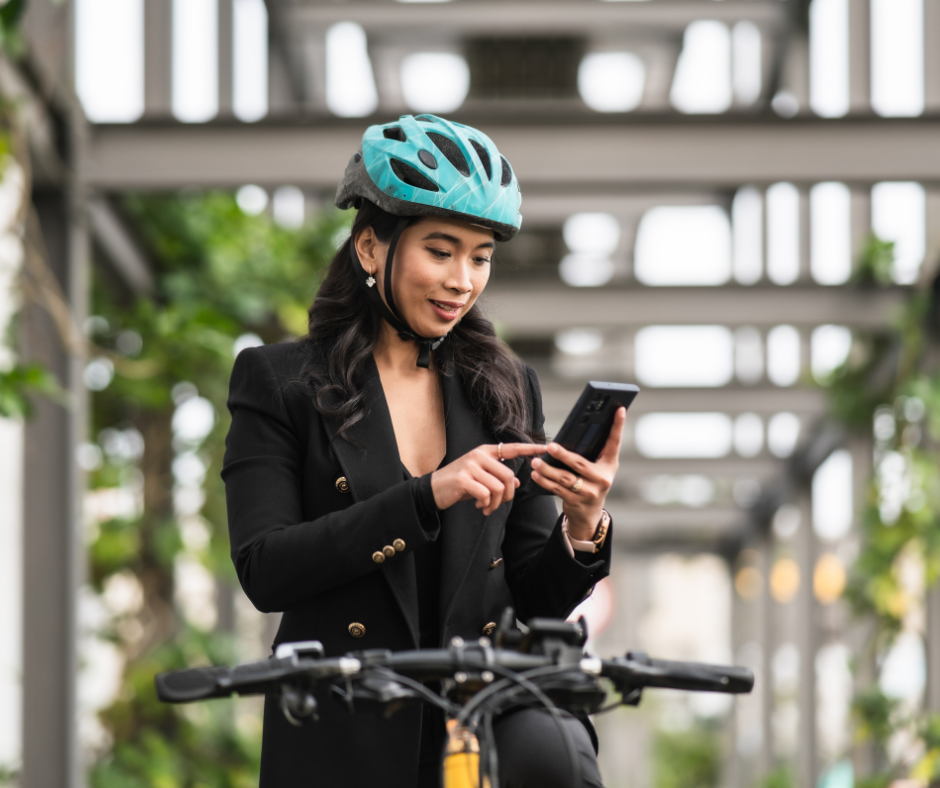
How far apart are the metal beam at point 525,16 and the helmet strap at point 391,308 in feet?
22.3

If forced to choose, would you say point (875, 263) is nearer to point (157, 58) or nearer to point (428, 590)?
point (157, 58)

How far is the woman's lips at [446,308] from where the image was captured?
2.05m

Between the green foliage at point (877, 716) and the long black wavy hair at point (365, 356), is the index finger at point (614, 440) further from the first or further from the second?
the green foliage at point (877, 716)

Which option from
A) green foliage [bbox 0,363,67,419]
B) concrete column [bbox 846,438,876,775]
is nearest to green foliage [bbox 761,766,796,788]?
concrete column [bbox 846,438,876,775]

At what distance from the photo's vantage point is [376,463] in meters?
2.02

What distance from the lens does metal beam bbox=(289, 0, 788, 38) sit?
28.3ft

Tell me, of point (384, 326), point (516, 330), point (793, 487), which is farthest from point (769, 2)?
point (384, 326)

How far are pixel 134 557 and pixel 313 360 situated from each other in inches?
221

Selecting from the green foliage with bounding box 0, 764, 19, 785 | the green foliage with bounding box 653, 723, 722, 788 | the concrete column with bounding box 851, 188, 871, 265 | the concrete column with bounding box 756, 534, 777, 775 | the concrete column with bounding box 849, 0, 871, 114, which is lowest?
the green foliage with bounding box 653, 723, 722, 788

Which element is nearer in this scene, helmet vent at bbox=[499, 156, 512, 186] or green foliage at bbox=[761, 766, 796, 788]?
helmet vent at bbox=[499, 156, 512, 186]

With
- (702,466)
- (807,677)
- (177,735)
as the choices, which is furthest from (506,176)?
(702,466)

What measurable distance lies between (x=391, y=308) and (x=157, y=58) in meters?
5.39

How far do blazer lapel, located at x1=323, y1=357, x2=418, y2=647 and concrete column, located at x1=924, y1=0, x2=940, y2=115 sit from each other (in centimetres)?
593

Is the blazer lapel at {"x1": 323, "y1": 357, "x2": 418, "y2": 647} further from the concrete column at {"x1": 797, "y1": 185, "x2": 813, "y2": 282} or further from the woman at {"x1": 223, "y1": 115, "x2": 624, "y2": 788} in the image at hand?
the concrete column at {"x1": 797, "y1": 185, "x2": 813, "y2": 282}
